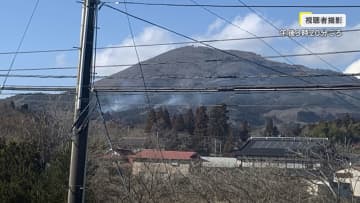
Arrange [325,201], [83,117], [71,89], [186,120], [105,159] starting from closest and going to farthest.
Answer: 1. [83,117]
2. [71,89]
3. [325,201]
4. [105,159]
5. [186,120]

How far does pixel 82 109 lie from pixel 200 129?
186 feet

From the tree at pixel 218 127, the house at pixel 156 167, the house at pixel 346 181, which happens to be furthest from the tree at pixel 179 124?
the house at pixel 346 181

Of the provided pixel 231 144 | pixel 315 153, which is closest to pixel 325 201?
pixel 315 153

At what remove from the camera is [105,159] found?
30.1 meters

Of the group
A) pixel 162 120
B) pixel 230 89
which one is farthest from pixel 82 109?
pixel 162 120

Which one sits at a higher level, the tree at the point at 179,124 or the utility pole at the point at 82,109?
the utility pole at the point at 82,109

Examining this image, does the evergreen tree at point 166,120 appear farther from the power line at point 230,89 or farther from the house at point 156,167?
the power line at point 230,89

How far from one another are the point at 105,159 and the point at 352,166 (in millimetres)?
13616

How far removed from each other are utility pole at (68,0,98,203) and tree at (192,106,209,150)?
5343 centimetres

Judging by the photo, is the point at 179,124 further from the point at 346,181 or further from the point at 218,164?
the point at 346,181

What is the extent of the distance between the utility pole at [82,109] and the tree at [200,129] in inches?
2104

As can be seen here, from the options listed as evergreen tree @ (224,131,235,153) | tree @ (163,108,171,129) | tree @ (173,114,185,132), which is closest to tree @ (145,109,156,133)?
tree @ (163,108,171,129)

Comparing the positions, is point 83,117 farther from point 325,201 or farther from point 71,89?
point 325,201

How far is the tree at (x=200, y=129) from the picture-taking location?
67.1 m
